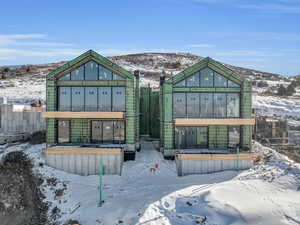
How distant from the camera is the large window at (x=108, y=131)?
72.0ft

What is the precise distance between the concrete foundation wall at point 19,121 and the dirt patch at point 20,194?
5961 millimetres

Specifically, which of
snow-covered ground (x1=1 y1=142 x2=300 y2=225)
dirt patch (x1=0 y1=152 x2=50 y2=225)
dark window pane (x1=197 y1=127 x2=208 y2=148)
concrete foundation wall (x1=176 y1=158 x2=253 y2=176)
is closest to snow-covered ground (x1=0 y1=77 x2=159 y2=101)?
dark window pane (x1=197 y1=127 x2=208 y2=148)

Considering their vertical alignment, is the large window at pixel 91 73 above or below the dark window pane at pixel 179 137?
above

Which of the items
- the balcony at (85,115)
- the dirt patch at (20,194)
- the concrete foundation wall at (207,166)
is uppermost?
the balcony at (85,115)

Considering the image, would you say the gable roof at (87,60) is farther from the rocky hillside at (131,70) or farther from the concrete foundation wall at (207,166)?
the rocky hillside at (131,70)

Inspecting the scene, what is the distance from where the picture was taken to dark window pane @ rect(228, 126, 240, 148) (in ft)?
72.0

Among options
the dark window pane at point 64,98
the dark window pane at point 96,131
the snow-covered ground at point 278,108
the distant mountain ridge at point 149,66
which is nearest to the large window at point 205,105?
the dark window pane at point 96,131

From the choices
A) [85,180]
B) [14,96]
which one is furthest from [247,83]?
[14,96]

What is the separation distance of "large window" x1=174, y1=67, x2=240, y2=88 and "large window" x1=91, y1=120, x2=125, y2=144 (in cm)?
550

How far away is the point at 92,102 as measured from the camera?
21828 millimetres

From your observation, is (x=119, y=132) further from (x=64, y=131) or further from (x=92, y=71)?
(x=92, y=71)

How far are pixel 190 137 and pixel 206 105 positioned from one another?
2.78 meters

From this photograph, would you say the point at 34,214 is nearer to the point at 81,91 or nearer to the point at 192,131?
the point at 81,91

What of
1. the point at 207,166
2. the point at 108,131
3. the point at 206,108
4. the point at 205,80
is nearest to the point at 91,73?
the point at 108,131
